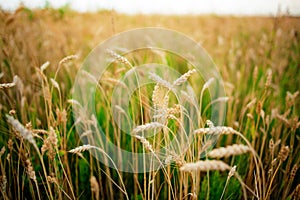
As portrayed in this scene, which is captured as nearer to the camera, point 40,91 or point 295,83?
point 40,91

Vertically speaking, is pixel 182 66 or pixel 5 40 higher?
pixel 5 40

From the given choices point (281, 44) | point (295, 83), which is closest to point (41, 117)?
point (295, 83)

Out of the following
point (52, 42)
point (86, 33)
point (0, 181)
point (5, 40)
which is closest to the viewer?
point (0, 181)

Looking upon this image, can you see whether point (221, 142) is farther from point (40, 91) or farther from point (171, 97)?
point (40, 91)

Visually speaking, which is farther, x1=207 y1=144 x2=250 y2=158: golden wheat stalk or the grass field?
the grass field

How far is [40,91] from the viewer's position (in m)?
1.88

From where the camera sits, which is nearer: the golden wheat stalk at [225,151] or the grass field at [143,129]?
the golden wheat stalk at [225,151]

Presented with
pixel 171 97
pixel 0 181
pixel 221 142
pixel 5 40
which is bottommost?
pixel 221 142

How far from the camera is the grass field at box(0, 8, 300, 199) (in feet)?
2.96

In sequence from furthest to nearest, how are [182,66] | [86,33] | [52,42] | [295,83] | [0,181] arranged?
[86,33]
[52,42]
[182,66]
[295,83]
[0,181]

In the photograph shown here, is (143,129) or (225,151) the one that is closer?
(225,151)

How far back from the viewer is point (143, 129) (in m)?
0.71

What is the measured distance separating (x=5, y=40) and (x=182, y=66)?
1334 millimetres

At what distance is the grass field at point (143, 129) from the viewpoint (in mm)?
903
